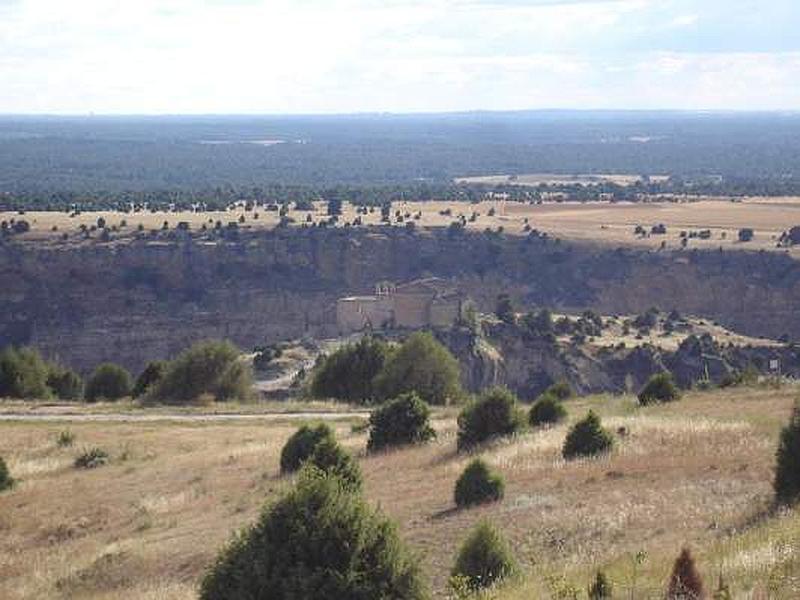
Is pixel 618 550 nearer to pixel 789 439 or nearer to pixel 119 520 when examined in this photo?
pixel 789 439

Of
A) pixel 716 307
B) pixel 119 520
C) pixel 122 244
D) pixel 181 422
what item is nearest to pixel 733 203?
pixel 716 307

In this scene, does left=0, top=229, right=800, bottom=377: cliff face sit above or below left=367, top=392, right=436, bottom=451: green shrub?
below

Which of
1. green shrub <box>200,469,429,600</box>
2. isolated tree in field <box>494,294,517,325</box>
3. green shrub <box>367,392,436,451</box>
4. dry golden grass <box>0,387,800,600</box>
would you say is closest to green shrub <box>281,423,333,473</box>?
dry golden grass <box>0,387,800,600</box>

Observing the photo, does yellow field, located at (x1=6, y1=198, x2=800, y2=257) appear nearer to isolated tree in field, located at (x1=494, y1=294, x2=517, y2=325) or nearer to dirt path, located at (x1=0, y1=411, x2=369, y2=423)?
isolated tree in field, located at (x1=494, y1=294, x2=517, y2=325)

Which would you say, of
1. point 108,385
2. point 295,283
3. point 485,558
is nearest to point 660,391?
point 485,558

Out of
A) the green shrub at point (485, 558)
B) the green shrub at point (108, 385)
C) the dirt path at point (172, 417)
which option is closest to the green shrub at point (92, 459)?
the dirt path at point (172, 417)

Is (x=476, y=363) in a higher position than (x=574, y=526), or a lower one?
lower

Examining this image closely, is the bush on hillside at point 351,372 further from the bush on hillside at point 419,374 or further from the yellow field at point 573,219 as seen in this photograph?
the yellow field at point 573,219
